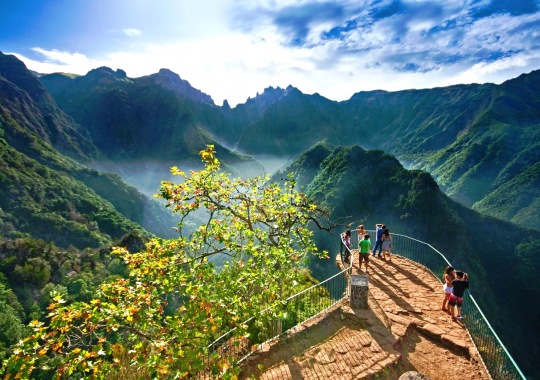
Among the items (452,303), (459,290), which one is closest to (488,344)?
(459,290)

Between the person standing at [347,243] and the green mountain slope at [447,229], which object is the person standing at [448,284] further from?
the green mountain slope at [447,229]

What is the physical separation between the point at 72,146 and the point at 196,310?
17154 centimetres

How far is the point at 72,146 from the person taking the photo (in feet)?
486

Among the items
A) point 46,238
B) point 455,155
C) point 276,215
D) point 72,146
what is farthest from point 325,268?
point 72,146

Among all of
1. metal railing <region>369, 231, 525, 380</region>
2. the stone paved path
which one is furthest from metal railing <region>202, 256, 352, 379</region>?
metal railing <region>369, 231, 525, 380</region>

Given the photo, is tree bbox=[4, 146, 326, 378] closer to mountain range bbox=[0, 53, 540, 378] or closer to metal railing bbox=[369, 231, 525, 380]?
metal railing bbox=[369, 231, 525, 380]

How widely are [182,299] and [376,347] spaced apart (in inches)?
244

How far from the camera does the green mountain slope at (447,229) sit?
64938 mm

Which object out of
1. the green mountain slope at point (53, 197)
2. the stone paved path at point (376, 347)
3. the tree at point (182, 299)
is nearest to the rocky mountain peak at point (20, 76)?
the green mountain slope at point (53, 197)

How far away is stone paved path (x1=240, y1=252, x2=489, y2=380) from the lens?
839cm

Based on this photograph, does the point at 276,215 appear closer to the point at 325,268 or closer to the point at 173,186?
the point at 173,186

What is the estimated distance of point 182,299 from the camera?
32.4ft

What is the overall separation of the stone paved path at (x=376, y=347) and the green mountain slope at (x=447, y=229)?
2118 inches

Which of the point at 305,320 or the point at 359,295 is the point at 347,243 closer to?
the point at 359,295
